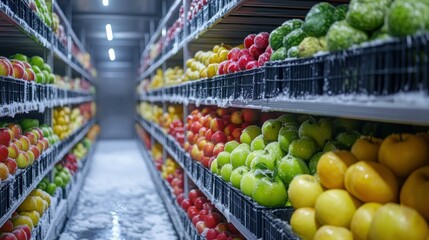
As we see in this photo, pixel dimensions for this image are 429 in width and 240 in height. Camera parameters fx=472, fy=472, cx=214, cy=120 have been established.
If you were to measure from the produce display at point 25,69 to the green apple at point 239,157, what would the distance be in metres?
1.54

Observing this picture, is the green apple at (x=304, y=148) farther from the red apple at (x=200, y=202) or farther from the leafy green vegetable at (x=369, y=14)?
the red apple at (x=200, y=202)

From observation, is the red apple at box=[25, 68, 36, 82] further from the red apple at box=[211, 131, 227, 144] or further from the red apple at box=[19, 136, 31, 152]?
the red apple at box=[211, 131, 227, 144]

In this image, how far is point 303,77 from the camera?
5.42 feet

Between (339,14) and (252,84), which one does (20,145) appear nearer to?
(252,84)

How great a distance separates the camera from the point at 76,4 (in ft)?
27.9

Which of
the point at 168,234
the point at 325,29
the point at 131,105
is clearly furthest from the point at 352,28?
the point at 131,105

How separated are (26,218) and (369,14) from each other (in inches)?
115

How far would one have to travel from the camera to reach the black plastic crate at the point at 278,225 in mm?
1694

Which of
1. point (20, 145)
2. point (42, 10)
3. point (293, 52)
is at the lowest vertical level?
point (20, 145)

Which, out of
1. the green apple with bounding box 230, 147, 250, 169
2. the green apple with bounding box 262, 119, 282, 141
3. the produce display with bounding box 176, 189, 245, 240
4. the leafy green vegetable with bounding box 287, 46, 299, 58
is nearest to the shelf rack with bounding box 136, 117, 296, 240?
the green apple with bounding box 230, 147, 250, 169

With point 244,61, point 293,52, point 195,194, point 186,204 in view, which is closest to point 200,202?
point 195,194

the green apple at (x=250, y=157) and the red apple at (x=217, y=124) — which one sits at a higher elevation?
Answer: the red apple at (x=217, y=124)

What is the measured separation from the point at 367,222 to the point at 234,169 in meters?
1.40

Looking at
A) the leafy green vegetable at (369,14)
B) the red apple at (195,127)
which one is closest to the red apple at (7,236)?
the red apple at (195,127)
